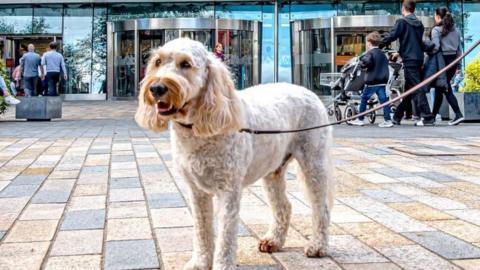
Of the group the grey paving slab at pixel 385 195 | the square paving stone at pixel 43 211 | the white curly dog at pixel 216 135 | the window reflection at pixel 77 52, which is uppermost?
the window reflection at pixel 77 52

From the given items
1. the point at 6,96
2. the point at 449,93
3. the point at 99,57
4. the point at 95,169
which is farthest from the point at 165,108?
the point at 99,57

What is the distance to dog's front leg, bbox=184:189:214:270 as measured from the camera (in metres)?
3.13

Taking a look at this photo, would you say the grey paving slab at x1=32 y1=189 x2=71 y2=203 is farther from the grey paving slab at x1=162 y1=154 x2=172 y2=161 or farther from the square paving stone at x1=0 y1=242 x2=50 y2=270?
the grey paving slab at x1=162 y1=154 x2=172 y2=161

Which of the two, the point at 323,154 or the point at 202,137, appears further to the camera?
the point at 323,154

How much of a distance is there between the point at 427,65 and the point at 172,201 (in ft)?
29.6

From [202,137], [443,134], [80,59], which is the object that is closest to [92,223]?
[202,137]

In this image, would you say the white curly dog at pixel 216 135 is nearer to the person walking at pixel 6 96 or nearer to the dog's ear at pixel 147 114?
the dog's ear at pixel 147 114

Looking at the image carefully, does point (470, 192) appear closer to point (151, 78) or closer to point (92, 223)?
point (92, 223)

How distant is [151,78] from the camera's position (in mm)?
2729

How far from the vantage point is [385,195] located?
5.29 m

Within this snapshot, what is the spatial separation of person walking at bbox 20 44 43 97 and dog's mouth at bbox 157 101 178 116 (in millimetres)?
17282

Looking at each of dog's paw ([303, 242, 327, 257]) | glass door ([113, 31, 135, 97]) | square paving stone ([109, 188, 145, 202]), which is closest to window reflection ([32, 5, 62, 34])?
glass door ([113, 31, 135, 97])

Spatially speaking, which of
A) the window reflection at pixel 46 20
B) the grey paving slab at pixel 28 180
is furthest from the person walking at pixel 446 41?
the window reflection at pixel 46 20

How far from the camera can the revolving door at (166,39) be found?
87.1ft
